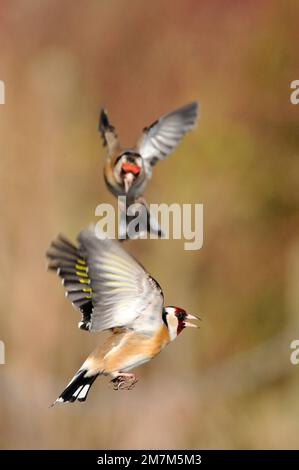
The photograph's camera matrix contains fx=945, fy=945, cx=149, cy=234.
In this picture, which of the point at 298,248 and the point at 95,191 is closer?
the point at 95,191

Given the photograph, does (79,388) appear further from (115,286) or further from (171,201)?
(171,201)

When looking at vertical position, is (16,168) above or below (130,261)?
above

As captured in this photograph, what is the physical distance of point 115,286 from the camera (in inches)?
40.1

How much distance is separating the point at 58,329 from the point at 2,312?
0.12m

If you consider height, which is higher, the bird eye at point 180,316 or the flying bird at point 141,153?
the flying bird at point 141,153

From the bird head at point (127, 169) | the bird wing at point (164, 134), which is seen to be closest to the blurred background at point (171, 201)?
the bird wing at point (164, 134)

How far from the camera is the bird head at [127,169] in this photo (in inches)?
41.9

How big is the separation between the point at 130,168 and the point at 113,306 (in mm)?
158

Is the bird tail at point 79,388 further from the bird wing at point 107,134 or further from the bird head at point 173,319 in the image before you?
the bird wing at point 107,134

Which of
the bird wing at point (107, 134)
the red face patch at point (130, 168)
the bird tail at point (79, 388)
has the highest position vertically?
the bird wing at point (107, 134)

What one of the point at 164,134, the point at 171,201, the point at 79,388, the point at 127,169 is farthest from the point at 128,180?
the point at 171,201

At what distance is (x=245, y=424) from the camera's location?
5.37 ft
